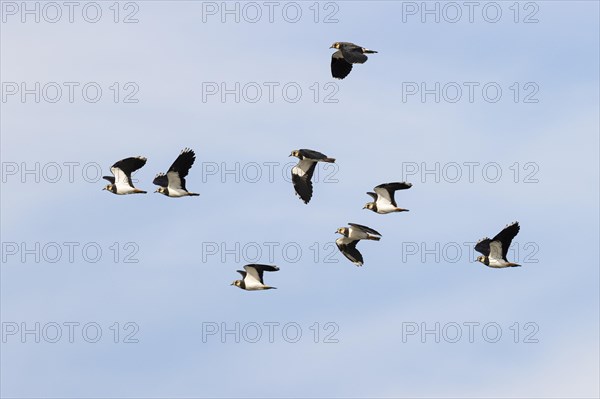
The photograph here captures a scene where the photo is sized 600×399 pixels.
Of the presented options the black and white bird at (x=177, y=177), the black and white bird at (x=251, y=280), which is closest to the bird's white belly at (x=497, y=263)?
the black and white bird at (x=251, y=280)

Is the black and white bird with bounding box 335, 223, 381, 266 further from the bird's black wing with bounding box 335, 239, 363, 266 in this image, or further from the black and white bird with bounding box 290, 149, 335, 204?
the black and white bird with bounding box 290, 149, 335, 204

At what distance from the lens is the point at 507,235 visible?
9625 centimetres

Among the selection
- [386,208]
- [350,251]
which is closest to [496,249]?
[386,208]

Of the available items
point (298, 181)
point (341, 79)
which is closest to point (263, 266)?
point (298, 181)

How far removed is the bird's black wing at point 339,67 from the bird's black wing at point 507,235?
41.5 feet

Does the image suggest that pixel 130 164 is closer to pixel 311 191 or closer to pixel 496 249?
pixel 311 191

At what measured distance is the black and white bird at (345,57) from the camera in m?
96.1

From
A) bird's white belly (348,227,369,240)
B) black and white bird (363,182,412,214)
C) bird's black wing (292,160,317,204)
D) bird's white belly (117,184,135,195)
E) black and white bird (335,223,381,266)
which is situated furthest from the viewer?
bird's white belly (117,184,135,195)

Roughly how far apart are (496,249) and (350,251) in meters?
7.85

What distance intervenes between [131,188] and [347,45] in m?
14.3

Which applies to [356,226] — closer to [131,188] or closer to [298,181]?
[298,181]

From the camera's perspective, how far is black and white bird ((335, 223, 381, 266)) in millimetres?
95812

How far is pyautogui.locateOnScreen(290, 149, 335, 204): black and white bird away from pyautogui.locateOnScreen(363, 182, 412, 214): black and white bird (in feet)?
10.6

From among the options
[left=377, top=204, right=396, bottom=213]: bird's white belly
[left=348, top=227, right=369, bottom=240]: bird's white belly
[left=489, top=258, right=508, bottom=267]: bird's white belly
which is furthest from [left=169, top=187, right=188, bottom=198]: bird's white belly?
[left=489, top=258, right=508, bottom=267]: bird's white belly
